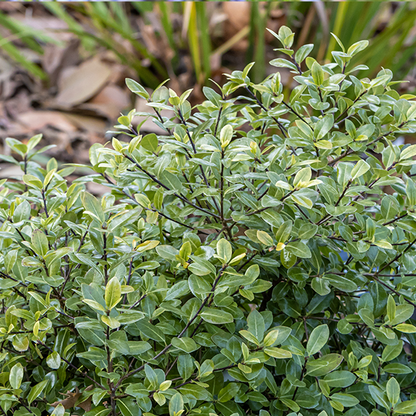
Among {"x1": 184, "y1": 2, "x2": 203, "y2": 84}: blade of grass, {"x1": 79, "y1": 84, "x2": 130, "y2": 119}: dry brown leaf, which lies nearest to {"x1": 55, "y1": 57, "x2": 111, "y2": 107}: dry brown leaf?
{"x1": 79, "y1": 84, "x2": 130, "y2": 119}: dry brown leaf

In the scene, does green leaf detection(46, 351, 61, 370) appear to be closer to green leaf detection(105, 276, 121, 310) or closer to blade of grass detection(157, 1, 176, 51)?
green leaf detection(105, 276, 121, 310)

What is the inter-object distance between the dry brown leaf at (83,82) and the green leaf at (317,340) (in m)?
2.29

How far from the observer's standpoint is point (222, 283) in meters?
0.44

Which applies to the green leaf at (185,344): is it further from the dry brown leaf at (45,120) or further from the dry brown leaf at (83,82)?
the dry brown leaf at (83,82)

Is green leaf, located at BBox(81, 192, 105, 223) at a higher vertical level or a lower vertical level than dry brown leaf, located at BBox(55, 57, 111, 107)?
higher

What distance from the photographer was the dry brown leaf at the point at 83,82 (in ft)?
8.15

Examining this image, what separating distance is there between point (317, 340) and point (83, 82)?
2.41 metres

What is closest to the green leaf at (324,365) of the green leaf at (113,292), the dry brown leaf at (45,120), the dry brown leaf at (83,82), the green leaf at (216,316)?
the green leaf at (216,316)

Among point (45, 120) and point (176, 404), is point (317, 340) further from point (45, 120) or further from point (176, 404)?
point (45, 120)

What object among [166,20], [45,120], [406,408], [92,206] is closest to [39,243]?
[92,206]

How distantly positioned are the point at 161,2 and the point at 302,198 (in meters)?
1.88

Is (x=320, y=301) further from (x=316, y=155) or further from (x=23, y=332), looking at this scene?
(x=23, y=332)

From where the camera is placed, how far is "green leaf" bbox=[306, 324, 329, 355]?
1.54 ft

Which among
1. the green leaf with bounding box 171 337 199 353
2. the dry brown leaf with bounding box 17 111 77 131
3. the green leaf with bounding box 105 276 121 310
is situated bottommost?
the dry brown leaf with bounding box 17 111 77 131
